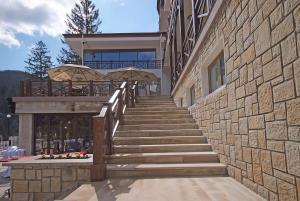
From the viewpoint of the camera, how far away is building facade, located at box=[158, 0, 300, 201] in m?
2.57

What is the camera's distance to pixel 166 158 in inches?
217

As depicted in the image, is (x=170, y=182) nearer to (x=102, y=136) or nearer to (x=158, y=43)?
(x=102, y=136)

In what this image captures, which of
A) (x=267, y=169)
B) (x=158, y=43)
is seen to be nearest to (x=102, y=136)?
(x=267, y=169)

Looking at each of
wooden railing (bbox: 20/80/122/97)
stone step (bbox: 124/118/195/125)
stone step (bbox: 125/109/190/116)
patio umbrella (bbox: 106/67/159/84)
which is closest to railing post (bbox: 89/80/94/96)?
wooden railing (bbox: 20/80/122/97)

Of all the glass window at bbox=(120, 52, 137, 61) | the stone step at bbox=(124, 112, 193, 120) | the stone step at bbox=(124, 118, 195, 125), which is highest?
the glass window at bbox=(120, 52, 137, 61)

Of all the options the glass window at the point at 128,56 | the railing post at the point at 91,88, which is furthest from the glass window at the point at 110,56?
the railing post at the point at 91,88

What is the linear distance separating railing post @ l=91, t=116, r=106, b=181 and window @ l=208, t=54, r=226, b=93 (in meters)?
2.42

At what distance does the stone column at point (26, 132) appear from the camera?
12.8 meters

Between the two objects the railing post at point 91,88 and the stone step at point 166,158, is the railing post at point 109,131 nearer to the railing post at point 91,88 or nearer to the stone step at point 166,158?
the stone step at point 166,158

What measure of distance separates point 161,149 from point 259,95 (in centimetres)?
314

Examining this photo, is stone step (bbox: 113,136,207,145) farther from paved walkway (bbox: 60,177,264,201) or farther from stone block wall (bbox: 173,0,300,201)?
paved walkway (bbox: 60,177,264,201)

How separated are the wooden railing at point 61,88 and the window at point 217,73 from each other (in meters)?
8.10

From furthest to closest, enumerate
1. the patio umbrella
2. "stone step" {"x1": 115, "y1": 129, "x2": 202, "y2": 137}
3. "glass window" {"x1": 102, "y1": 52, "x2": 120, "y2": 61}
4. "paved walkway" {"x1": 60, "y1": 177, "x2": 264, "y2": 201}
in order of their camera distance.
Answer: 1. "glass window" {"x1": 102, "y1": 52, "x2": 120, "y2": 61}
2. the patio umbrella
3. "stone step" {"x1": 115, "y1": 129, "x2": 202, "y2": 137}
4. "paved walkway" {"x1": 60, "y1": 177, "x2": 264, "y2": 201}

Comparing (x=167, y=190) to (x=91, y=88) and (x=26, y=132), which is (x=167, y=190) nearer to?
(x=91, y=88)
